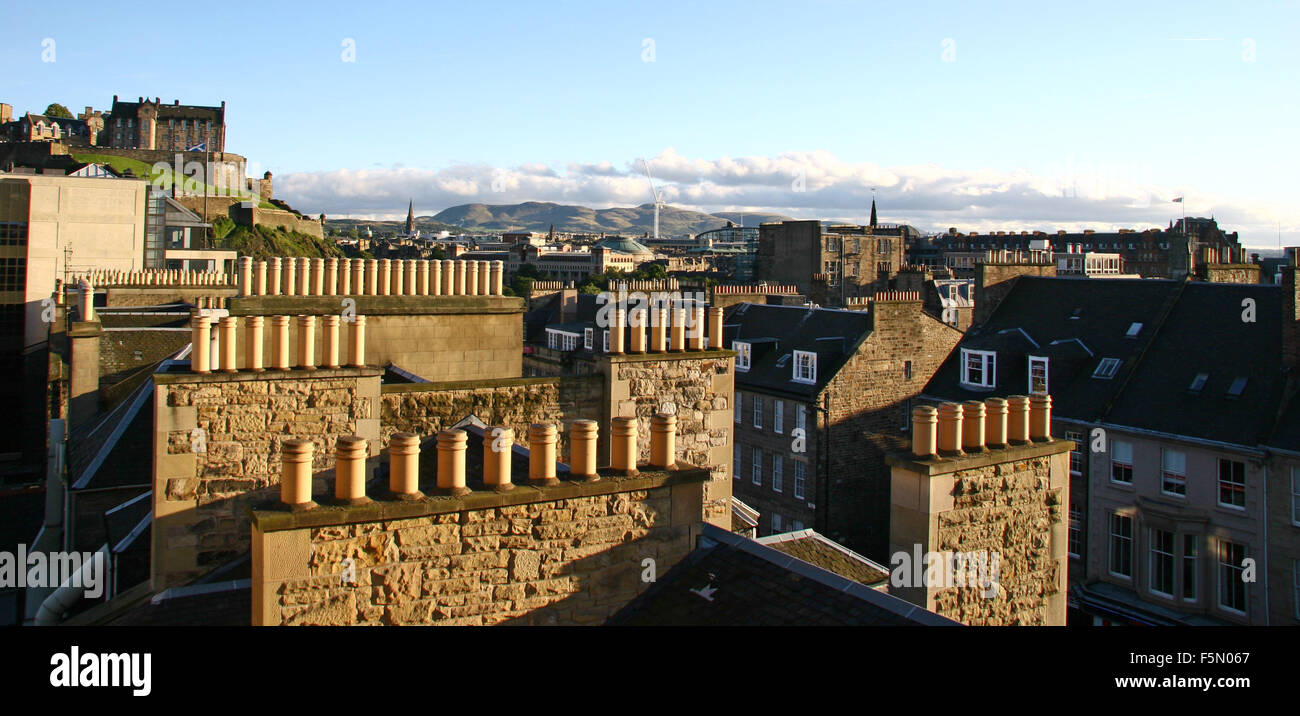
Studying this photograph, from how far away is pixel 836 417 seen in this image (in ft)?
131

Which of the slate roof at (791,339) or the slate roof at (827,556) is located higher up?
the slate roof at (791,339)

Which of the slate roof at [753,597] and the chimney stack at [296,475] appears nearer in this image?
the chimney stack at [296,475]

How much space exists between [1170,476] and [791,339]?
18.3 m

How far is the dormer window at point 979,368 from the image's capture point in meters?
37.5

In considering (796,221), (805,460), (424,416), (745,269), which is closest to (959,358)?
(805,460)

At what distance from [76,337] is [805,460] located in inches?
1120

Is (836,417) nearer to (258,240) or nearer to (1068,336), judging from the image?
(1068,336)

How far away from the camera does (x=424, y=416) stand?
1159cm

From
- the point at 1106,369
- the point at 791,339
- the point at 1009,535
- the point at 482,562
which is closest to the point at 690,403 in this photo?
the point at 1009,535

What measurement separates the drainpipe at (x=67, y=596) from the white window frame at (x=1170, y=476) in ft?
99.2

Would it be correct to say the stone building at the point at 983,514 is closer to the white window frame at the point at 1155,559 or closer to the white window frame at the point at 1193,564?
the white window frame at the point at 1193,564

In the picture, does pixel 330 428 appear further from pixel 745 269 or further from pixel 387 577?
pixel 745 269

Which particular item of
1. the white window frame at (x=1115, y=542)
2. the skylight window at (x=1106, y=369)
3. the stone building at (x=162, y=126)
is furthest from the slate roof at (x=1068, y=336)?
the stone building at (x=162, y=126)
